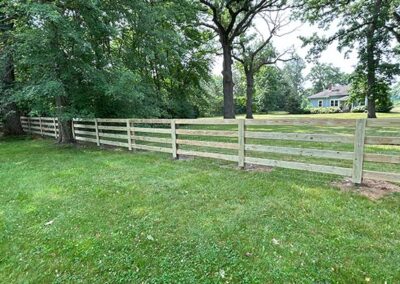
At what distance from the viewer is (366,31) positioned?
17.4m

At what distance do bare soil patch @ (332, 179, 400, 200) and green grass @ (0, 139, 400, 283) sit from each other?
0.50ft

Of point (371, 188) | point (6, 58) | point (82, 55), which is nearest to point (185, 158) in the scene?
point (371, 188)

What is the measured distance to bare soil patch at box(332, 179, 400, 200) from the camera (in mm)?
3949

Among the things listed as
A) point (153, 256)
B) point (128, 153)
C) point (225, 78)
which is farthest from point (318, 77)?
point (153, 256)

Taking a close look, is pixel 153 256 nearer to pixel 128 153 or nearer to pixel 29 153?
pixel 128 153

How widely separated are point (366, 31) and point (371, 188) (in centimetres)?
1750

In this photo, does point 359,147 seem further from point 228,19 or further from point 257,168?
point 228,19

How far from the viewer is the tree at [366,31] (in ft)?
54.7

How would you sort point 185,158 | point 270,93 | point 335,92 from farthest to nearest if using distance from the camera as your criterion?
point 335,92, point 270,93, point 185,158

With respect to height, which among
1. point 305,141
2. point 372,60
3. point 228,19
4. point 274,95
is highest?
point 228,19

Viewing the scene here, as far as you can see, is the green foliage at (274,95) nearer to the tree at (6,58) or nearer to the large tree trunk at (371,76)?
the large tree trunk at (371,76)

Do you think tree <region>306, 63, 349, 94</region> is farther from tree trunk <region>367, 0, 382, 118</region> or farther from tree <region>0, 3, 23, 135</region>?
tree <region>0, 3, 23, 135</region>

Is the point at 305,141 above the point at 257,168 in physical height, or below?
above

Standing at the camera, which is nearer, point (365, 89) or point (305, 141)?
point (305, 141)
